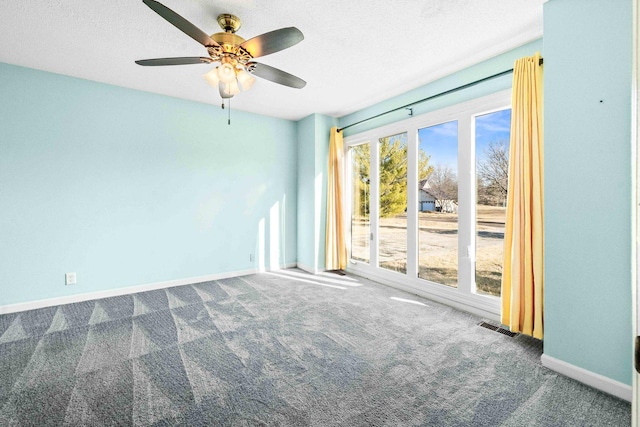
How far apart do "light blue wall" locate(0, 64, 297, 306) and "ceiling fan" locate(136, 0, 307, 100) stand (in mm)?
1593

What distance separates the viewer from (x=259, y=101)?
158 inches

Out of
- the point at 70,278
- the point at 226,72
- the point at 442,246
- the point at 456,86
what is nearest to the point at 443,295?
the point at 442,246

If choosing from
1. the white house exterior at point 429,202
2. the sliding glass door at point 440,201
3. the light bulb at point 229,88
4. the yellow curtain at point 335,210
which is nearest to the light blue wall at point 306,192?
the yellow curtain at point 335,210

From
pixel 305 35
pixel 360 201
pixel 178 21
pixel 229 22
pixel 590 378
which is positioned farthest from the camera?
pixel 360 201

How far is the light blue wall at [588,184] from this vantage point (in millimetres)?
1678

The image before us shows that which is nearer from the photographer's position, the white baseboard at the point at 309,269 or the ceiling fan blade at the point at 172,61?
the ceiling fan blade at the point at 172,61

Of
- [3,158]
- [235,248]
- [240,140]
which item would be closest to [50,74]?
[3,158]

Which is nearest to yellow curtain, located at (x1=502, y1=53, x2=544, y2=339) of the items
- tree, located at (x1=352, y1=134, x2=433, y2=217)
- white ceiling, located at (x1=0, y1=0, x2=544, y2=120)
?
white ceiling, located at (x1=0, y1=0, x2=544, y2=120)

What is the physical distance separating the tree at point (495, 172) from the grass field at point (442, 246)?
134 millimetres

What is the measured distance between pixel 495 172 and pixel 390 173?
4.56 feet

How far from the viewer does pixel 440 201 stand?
3322mm

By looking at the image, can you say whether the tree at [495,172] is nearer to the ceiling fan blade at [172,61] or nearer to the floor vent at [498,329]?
the floor vent at [498,329]

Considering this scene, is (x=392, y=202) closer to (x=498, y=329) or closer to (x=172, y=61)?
(x=498, y=329)

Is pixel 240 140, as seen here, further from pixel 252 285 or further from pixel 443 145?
pixel 443 145
